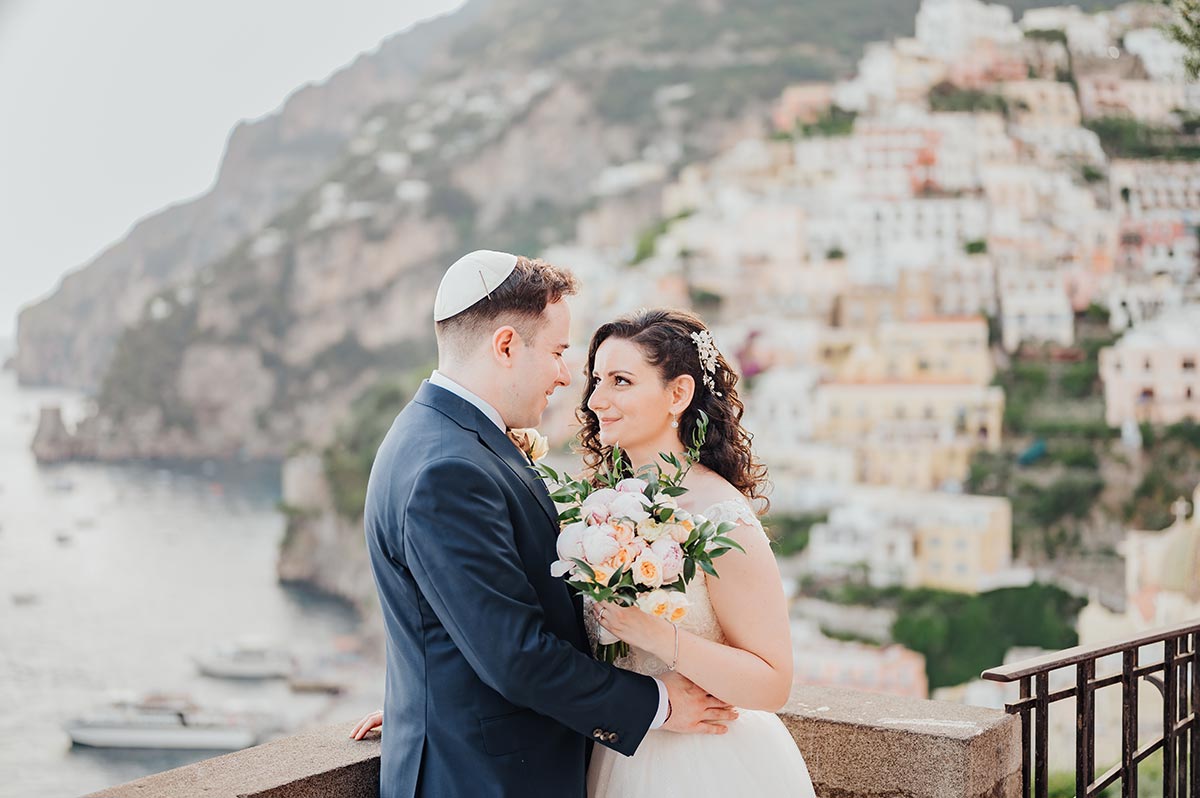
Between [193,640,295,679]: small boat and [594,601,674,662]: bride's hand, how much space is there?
38698mm

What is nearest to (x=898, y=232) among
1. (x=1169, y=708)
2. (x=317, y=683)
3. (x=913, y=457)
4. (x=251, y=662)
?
(x=913, y=457)

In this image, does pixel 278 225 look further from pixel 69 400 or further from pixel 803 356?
pixel 803 356

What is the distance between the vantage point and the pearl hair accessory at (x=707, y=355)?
1.96 metres

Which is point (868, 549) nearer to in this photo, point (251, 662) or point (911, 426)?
point (911, 426)

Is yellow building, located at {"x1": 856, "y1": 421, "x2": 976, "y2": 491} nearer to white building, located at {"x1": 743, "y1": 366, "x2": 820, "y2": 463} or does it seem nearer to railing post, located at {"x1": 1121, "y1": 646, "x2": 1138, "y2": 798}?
white building, located at {"x1": 743, "y1": 366, "x2": 820, "y2": 463}

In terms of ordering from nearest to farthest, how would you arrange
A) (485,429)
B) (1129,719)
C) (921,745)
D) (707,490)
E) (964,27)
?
(485,429) < (707,490) < (921,745) < (1129,719) < (964,27)

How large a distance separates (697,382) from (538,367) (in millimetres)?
423

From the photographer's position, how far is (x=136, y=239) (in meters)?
70.6

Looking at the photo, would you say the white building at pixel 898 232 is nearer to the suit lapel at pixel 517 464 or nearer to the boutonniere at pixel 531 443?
the boutonniere at pixel 531 443

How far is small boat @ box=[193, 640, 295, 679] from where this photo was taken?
38.2 meters

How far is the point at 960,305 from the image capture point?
126 ft

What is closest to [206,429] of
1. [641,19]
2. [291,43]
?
[291,43]

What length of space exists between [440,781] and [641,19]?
63.6 metres

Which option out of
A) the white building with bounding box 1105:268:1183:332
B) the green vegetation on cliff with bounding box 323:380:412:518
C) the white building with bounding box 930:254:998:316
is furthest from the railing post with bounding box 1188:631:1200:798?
the white building with bounding box 930:254:998:316
